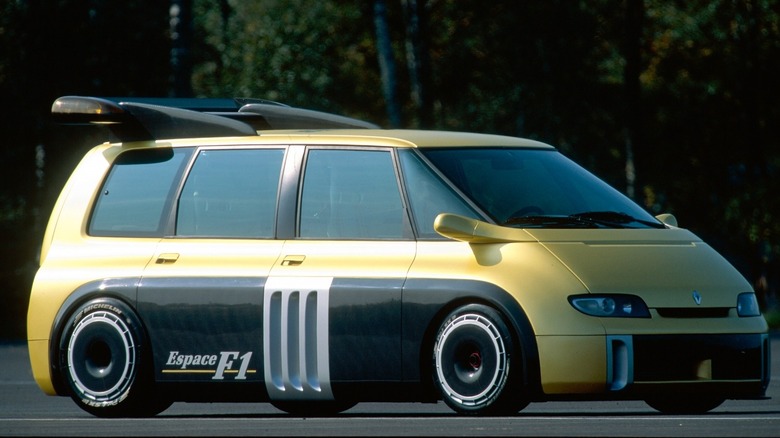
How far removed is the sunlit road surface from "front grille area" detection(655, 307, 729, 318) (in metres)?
0.57

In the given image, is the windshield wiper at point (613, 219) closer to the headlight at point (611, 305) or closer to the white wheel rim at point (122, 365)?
the headlight at point (611, 305)

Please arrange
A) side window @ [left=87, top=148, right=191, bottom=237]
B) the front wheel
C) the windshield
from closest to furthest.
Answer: the front wheel < the windshield < side window @ [left=87, top=148, right=191, bottom=237]

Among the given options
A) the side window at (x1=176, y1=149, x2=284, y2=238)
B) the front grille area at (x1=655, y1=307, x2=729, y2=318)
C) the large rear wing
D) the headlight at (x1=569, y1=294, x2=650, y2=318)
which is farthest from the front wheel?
the large rear wing

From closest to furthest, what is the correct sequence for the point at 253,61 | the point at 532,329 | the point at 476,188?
the point at 532,329 < the point at 476,188 < the point at 253,61

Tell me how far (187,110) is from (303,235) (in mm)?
1404

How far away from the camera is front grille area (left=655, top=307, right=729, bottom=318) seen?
995 centimetres

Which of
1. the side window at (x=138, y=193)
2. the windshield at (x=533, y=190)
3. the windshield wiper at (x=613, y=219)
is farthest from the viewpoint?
the side window at (x=138, y=193)

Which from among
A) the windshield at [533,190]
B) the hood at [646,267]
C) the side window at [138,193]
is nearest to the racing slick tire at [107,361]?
the side window at [138,193]

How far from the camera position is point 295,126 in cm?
1240

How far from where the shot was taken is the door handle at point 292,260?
10758 mm

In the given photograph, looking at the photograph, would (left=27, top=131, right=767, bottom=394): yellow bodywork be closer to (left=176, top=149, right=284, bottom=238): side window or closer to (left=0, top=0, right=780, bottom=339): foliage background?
(left=176, top=149, right=284, bottom=238): side window

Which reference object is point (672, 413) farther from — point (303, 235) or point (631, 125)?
point (631, 125)

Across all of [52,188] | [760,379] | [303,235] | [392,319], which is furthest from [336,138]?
[52,188]

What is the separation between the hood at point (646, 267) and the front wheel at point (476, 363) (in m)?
0.54
